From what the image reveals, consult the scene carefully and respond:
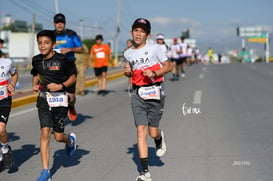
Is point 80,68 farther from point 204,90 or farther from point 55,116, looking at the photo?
point 55,116

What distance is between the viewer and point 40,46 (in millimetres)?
5270

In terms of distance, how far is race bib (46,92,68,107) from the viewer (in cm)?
532

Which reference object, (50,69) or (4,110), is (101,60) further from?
(50,69)

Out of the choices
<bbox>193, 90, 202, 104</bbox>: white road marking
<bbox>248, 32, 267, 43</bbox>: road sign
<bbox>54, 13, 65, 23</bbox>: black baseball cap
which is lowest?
<bbox>248, 32, 267, 43</bbox>: road sign

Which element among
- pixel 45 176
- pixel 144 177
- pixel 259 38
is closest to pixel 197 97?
pixel 144 177

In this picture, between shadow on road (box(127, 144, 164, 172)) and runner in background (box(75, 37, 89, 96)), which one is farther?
runner in background (box(75, 37, 89, 96))

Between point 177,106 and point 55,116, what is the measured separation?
6.67 metres

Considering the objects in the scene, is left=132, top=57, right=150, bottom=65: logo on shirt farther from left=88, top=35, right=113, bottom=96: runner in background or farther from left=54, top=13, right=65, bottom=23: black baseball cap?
left=88, top=35, right=113, bottom=96: runner in background

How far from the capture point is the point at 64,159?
632cm

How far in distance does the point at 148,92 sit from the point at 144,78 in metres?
0.18

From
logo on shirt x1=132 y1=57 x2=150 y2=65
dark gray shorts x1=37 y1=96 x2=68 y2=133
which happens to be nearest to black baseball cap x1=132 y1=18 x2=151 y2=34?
logo on shirt x1=132 y1=57 x2=150 y2=65

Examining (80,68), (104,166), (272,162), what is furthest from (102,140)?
(80,68)

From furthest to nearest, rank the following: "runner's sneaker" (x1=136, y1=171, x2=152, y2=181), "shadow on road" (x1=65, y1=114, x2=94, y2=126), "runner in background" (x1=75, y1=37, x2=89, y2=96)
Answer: "runner in background" (x1=75, y1=37, x2=89, y2=96) < "shadow on road" (x1=65, y1=114, x2=94, y2=126) < "runner's sneaker" (x1=136, y1=171, x2=152, y2=181)

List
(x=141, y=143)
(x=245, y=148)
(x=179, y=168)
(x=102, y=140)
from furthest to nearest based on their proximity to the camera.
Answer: (x=102, y=140), (x=245, y=148), (x=179, y=168), (x=141, y=143)
